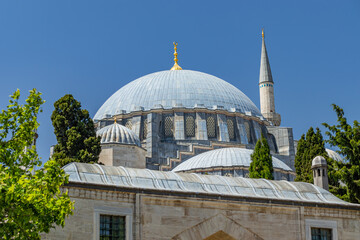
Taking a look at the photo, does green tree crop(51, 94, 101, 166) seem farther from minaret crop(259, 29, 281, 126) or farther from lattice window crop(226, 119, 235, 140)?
minaret crop(259, 29, 281, 126)

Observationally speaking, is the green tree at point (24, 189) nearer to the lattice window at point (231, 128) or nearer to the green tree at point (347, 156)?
the green tree at point (347, 156)

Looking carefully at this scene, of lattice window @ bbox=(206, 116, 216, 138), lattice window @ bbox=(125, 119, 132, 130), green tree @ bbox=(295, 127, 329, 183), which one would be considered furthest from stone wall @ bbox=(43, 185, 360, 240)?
lattice window @ bbox=(125, 119, 132, 130)

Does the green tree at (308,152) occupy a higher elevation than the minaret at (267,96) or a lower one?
lower

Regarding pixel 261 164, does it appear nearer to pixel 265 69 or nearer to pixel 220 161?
pixel 220 161

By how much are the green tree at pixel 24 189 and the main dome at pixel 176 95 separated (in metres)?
35.3

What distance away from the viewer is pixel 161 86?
52781mm

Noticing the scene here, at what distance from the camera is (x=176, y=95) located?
168 ft

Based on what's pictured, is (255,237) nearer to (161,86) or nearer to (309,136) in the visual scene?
(309,136)

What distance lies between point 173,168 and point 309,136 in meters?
14.4

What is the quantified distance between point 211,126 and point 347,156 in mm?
25077

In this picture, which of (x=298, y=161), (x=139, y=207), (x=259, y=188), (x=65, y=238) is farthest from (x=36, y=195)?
(x=298, y=161)

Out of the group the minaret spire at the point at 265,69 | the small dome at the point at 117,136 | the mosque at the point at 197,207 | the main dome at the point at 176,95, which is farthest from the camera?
the minaret spire at the point at 265,69

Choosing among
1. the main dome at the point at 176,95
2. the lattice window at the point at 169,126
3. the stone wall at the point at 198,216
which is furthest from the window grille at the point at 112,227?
the main dome at the point at 176,95

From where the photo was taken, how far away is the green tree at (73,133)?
32397 millimetres
